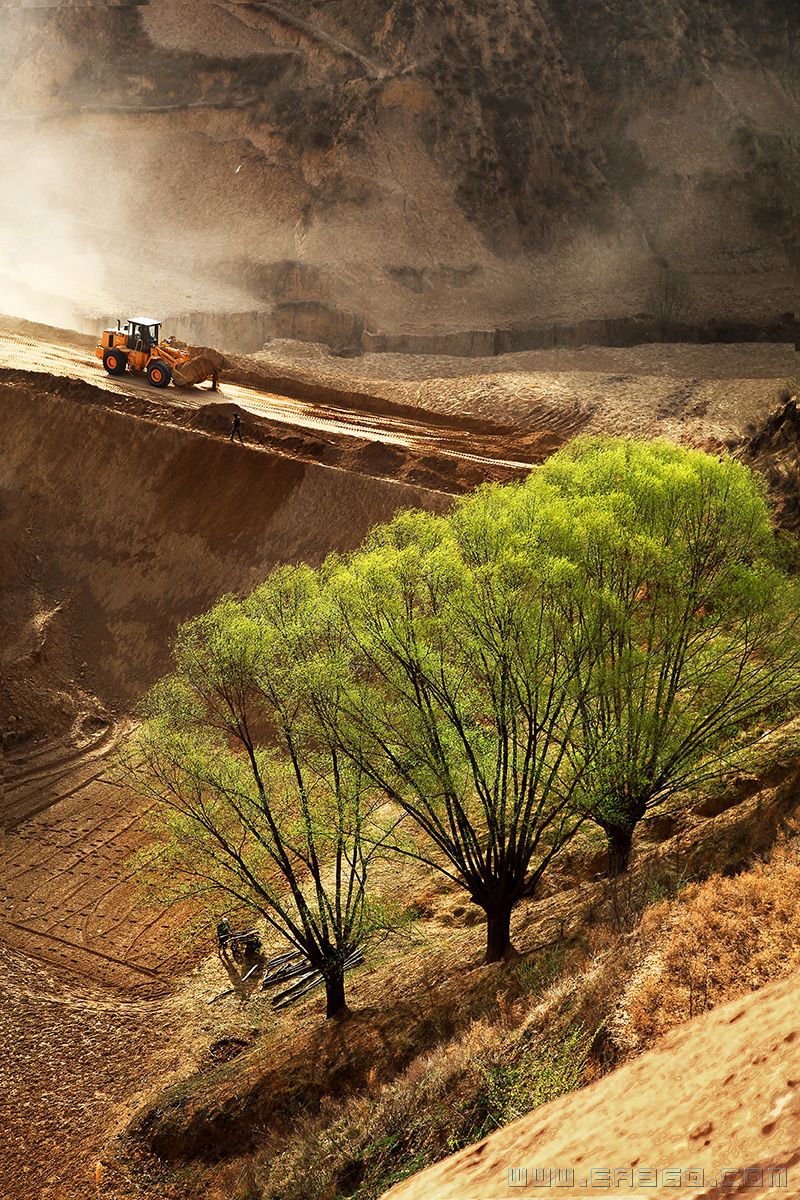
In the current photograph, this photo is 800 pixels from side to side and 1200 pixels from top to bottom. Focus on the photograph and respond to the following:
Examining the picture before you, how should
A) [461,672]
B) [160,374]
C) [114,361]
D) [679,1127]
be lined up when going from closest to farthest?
[679,1127] → [461,672] → [160,374] → [114,361]

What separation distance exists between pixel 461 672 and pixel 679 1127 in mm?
8169

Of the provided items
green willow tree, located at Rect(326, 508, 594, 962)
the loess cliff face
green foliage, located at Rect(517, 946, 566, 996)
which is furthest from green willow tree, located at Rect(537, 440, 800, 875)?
the loess cliff face

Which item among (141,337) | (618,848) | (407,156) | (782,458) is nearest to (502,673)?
(618,848)

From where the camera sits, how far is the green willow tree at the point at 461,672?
50.1ft

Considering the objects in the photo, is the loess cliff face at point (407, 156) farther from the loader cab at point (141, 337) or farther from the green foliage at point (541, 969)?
the green foliage at point (541, 969)

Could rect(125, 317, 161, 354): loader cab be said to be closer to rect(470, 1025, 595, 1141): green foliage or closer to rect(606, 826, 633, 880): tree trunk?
rect(606, 826, 633, 880): tree trunk

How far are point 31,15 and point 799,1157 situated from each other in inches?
3209

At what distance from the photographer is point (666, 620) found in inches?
667

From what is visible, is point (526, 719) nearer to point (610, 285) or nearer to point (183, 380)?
point (183, 380)

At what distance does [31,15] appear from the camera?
71125 mm

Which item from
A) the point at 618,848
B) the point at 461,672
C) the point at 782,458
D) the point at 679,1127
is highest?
the point at 782,458

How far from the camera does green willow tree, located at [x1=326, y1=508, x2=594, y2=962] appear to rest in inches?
601

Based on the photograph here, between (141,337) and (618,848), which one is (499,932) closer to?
(618,848)

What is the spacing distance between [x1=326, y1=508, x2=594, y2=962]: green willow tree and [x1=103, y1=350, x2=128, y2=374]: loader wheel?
993 inches
